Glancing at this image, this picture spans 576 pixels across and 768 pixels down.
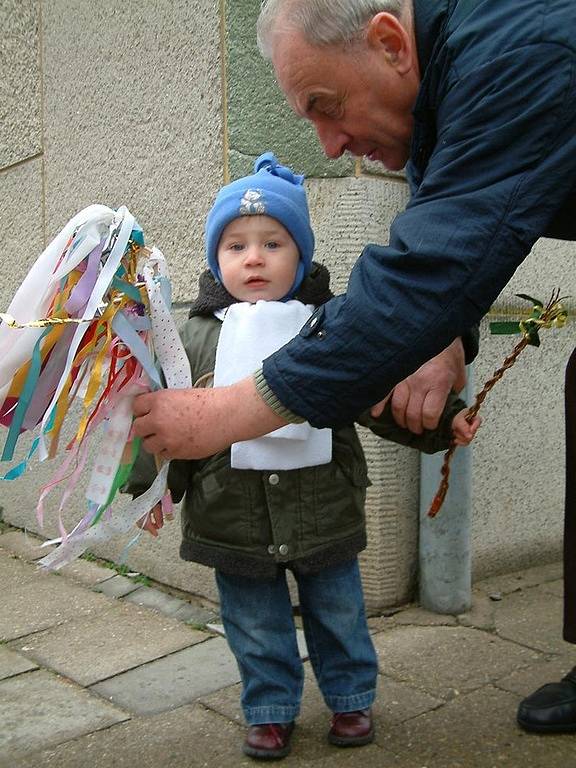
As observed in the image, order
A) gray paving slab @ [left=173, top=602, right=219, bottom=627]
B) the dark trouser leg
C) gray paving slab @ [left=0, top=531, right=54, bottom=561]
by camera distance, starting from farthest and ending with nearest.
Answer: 1. gray paving slab @ [left=0, top=531, right=54, bottom=561]
2. gray paving slab @ [left=173, top=602, right=219, bottom=627]
3. the dark trouser leg

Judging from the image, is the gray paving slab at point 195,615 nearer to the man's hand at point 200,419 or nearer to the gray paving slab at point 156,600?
the gray paving slab at point 156,600

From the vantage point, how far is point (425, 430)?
2242mm

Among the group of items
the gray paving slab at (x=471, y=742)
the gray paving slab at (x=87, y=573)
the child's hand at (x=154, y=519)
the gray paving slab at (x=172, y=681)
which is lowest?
the gray paving slab at (x=87, y=573)

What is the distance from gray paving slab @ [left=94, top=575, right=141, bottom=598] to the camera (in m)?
3.55

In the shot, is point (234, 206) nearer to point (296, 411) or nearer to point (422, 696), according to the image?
point (296, 411)

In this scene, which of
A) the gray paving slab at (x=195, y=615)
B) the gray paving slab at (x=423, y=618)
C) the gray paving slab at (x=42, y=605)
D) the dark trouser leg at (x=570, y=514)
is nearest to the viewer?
the dark trouser leg at (x=570, y=514)

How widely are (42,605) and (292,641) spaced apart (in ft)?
4.88

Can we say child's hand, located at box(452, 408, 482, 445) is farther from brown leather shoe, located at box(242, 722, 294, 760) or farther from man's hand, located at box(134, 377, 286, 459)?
brown leather shoe, located at box(242, 722, 294, 760)

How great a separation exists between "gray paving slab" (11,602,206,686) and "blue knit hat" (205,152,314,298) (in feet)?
4.20

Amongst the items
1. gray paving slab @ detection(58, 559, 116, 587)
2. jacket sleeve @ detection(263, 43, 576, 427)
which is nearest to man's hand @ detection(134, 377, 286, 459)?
jacket sleeve @ detection(263, 43, 576, 427)

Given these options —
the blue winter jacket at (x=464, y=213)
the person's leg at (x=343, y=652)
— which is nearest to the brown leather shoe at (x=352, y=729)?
the person's leg at (x=343, y=652)

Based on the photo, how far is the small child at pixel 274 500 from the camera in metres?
2.24

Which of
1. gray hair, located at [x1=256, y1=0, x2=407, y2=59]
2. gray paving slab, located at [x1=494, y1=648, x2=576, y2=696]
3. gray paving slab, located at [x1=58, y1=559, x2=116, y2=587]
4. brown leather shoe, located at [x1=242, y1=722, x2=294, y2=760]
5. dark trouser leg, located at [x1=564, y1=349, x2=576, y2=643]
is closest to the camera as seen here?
gray hair, located at [x1=256, y1=0, x2=407, y2=59]

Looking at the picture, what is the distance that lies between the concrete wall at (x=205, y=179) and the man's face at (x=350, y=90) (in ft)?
3.62
